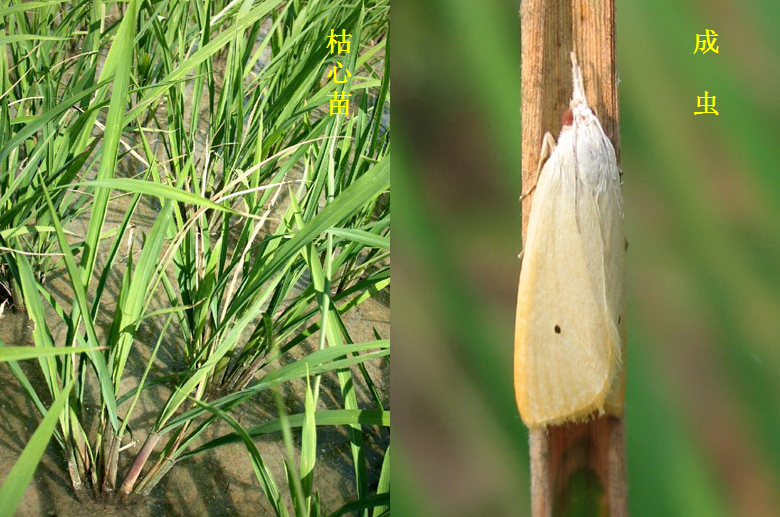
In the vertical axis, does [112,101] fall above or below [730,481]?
above

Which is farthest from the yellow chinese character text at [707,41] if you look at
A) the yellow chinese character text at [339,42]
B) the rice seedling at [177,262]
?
the yellow chinese character text at [339,42]

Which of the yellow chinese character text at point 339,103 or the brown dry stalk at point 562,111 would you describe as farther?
the yellow chinese character text at point 339,103

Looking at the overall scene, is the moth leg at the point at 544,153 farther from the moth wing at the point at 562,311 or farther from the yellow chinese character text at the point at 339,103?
the yellow chinese character text at the point at 339,103

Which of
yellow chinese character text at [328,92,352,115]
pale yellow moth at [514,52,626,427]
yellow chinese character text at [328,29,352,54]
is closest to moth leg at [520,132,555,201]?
pale yellow moth at [514,52,626,427]

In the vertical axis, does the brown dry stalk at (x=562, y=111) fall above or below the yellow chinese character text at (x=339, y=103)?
below

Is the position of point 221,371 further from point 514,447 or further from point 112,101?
point 514,447

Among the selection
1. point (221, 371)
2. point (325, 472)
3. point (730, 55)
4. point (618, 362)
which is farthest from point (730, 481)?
point (221, 371)

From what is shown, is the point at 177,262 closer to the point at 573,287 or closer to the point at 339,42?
the point at 339,42

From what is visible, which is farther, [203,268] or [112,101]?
[203,268]
